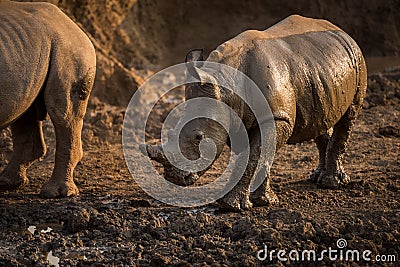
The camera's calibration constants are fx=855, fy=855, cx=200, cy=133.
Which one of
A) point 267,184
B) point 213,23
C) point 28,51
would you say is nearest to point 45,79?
point 28,51

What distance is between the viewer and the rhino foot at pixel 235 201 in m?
7.23

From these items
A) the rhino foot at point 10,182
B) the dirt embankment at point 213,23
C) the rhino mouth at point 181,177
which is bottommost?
the dirt embankment at point 213,23

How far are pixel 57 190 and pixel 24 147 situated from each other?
73 centimetres

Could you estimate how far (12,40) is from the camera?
7.63 meters

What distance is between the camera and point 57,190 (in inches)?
320

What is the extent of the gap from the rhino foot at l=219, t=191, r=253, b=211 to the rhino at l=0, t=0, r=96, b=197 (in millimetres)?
1708

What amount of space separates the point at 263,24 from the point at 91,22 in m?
4.57

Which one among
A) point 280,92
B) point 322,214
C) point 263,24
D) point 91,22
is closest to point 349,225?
point 322,214

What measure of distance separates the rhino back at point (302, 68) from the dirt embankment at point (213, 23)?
276 inches

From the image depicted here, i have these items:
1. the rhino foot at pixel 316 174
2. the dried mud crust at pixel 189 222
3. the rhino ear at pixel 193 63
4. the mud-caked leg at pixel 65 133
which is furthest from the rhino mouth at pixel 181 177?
the rhino foot at pixel 316 174

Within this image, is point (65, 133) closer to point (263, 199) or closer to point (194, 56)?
point (194, 56)

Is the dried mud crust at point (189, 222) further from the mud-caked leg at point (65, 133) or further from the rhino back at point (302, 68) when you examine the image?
the rhino back at point (302, 68)

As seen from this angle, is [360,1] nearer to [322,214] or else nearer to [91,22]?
[91,22]

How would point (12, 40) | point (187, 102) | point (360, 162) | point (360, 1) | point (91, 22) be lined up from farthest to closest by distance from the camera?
point (360, 1) < point (91, 22) < point (360, 162) < point (12, 40) < point (187, 102)
